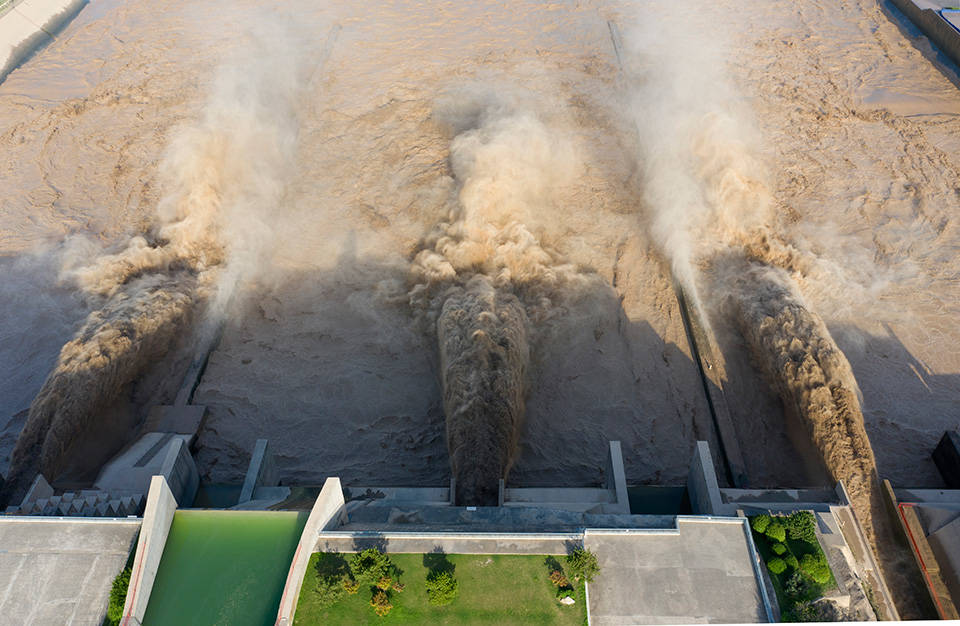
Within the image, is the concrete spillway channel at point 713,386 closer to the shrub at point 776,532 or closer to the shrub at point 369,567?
the shrub at point 776,532

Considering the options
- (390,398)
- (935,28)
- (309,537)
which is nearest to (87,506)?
(309,537)

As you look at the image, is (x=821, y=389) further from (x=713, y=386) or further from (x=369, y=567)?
(x=369, y=567)

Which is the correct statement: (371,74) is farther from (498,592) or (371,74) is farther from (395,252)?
(498,592)

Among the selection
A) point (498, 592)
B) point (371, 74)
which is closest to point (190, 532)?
point (498, 592)

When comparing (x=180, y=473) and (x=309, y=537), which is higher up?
(x=309, y=537)

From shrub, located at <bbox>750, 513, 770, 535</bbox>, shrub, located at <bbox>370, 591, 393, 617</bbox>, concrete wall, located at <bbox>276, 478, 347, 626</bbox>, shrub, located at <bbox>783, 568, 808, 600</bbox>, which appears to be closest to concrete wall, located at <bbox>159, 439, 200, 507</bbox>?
concrete wall, located at <bbox>276, 478, 347, 626</bbox>

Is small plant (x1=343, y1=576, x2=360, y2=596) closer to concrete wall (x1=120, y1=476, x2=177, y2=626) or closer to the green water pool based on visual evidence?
the green water pool

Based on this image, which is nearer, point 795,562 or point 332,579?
point 332,579
